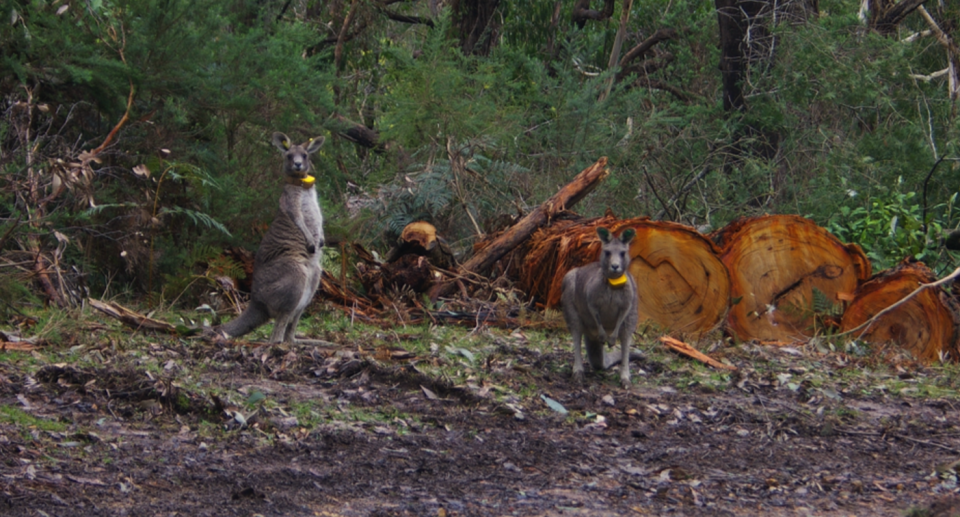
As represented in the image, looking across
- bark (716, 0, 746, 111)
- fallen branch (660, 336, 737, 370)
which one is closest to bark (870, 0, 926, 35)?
bark (716, 0, 746, 111)

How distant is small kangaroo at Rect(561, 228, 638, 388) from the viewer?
673cm

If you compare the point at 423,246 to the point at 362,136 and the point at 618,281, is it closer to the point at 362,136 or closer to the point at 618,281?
the point at 618,281

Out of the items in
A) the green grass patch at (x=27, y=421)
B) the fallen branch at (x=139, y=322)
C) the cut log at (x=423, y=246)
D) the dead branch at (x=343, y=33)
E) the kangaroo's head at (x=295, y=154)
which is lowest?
the fallen branch at (x=139, y=322)

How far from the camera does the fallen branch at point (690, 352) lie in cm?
759

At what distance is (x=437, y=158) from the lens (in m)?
12.0

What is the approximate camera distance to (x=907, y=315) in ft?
28.2

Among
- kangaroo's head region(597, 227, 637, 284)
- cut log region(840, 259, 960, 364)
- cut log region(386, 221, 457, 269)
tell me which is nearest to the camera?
kangaroo's head region(597, 227, 637, 284)

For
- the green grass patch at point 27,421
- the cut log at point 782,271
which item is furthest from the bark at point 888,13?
the green grass patch at point 27,421

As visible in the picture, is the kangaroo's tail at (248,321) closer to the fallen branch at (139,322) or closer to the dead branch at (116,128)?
the fallen branch at (139,322)

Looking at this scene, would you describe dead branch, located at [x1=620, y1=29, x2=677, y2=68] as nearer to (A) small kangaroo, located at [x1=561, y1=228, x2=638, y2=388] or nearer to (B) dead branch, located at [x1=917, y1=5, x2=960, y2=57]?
(B) dead branch, located at [x1=917, y1=5, x2=960, y2=57]

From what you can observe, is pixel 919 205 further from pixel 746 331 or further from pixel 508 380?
pixel 508 380

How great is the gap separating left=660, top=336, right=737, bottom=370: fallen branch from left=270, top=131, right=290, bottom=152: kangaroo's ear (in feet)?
11.8

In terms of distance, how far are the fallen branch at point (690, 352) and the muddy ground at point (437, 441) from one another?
0.27 metres

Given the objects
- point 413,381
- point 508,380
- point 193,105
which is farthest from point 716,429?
point 193,105
